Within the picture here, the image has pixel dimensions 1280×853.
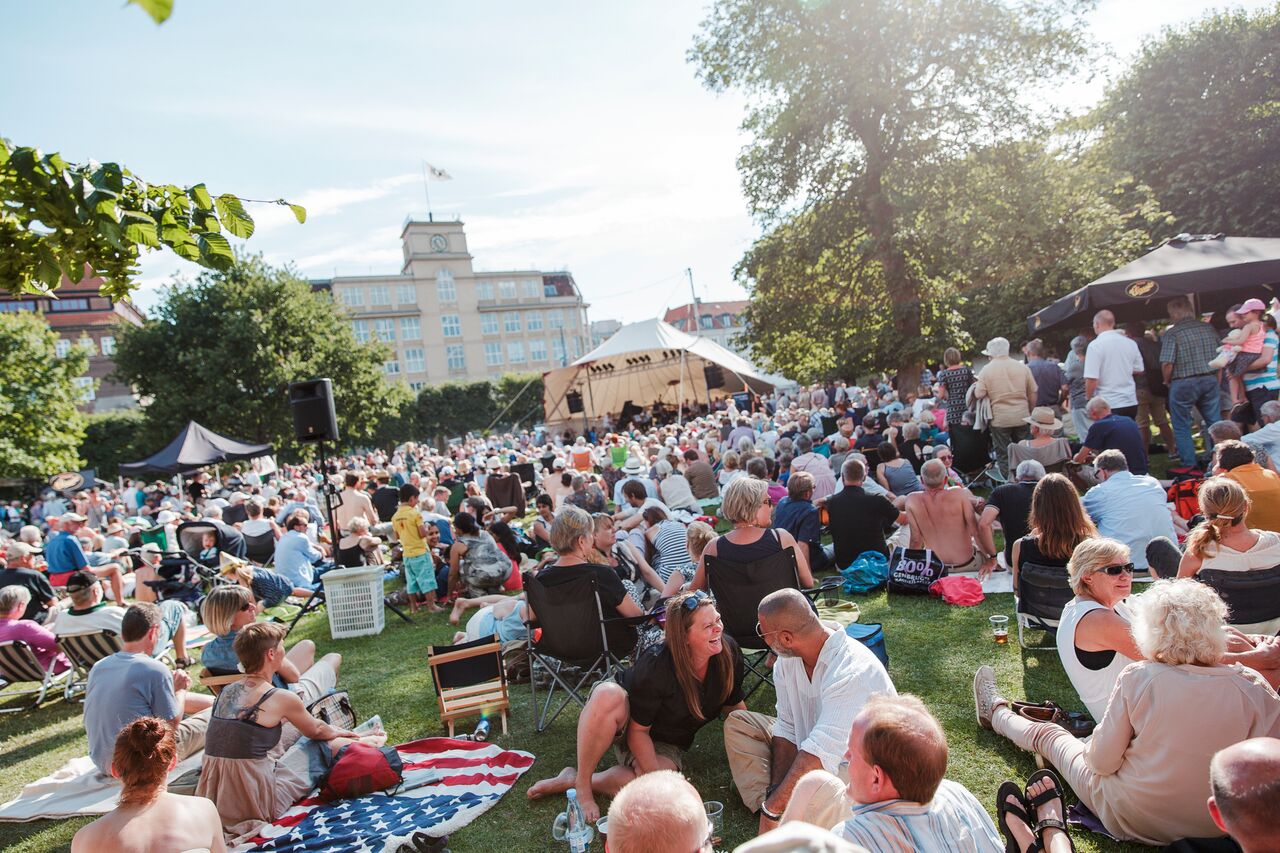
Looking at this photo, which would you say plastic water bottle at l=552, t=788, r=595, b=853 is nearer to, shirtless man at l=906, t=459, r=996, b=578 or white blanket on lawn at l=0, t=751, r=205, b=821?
white blanket on lawn at l=0, t=751, r=205, b=821

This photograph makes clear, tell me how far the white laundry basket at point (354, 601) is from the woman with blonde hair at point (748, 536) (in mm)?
3793

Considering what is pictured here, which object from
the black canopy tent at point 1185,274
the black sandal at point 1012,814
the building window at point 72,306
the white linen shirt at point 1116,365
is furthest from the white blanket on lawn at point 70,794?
the building window at point 72,306

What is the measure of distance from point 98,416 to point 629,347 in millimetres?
26498

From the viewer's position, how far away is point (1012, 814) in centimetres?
252

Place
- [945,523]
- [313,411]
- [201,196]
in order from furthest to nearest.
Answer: [313,411], [945,523], [201,196]

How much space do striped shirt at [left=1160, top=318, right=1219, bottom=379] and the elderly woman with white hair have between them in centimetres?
665

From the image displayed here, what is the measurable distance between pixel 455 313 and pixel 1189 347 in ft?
197

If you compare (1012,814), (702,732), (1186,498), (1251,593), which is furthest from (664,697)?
(1186,498)

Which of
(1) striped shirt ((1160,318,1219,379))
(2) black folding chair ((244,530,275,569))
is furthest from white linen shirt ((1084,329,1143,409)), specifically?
(2) black folding chair ((244,530,275,569))

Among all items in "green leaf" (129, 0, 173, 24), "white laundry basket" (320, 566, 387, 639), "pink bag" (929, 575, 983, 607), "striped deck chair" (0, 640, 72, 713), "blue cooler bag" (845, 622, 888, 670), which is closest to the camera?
"green leaf" (129, 0, 173, 24)

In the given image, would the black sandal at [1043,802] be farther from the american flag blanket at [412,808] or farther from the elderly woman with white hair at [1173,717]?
the american flag blanket at [412,808]

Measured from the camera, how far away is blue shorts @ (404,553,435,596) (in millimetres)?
7910

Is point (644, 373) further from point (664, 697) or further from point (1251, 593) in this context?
point (664, 697)

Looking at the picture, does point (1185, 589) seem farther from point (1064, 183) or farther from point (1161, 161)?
point (1161, 161)
